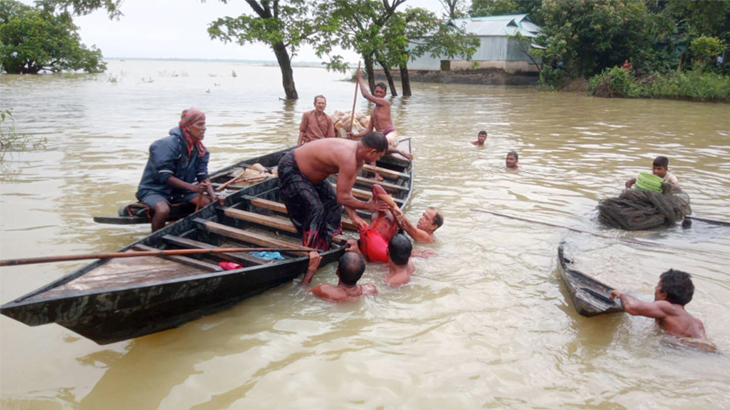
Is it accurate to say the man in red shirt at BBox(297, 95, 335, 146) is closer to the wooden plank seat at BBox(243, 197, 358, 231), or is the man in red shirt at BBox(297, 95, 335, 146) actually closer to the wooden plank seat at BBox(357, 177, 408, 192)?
the wooden plank seat at BBox(357, 177, 408, 192)

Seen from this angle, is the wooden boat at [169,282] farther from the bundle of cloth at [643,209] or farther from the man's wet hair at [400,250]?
the bundle of cloth at [643,209]

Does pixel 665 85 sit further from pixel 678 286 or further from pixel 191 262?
pixel 191 262

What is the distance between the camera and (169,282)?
311cm

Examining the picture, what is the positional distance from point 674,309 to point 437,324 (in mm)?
1714

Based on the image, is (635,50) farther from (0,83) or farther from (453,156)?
(0,83)

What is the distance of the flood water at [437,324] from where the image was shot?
295cm

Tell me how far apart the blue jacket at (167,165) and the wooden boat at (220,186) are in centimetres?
17

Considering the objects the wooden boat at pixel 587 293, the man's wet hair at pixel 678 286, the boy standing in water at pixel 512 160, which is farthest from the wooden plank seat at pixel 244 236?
the boy standing in water at pixel 512 160

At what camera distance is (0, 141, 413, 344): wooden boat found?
2.71 meters

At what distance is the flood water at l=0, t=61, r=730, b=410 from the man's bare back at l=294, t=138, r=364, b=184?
1.00m

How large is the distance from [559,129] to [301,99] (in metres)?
11.7

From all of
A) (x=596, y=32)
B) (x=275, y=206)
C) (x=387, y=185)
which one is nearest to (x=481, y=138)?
(x=387, y=185)

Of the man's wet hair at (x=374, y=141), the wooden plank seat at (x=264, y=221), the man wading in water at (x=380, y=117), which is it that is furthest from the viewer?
the man wading in water at (x=380, y=117)

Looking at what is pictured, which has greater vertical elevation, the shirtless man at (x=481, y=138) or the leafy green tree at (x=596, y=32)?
the leafy green tree at (x=596, y=32)
